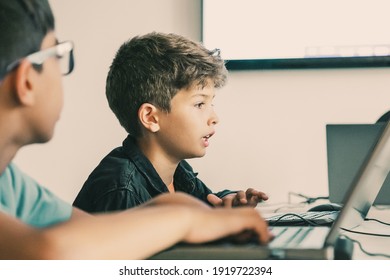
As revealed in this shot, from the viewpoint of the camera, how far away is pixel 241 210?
0.54 meters

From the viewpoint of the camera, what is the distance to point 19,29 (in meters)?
0.57

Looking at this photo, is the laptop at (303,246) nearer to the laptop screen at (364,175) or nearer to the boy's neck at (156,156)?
the laptop screen at (364,175)

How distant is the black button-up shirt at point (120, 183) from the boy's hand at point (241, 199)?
0.18m

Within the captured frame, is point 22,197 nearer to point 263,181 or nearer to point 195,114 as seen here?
point 195,114

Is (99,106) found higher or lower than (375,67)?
lower

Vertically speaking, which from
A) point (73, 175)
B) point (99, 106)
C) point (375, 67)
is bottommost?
point (73, 175)

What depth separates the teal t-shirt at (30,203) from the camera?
664mm

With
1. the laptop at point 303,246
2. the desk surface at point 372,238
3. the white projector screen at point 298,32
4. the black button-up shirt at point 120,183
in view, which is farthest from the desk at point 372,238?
the white projector screen at point 298,32

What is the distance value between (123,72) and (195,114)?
0.58 feet

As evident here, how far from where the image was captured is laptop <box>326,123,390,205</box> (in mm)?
1075

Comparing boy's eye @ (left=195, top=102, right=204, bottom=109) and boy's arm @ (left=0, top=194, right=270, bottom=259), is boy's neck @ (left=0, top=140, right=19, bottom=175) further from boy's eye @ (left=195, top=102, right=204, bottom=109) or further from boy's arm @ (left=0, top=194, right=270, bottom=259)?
boy's eye @ (left=195, top=102, right=204, bottom=109)

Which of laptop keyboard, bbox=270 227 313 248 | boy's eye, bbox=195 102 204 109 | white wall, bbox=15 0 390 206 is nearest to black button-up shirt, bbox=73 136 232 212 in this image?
boy's eye, bbox=195 102 204 109

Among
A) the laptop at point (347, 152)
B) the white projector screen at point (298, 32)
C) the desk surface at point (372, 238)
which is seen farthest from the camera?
the white projector screen at point (298, 32)
